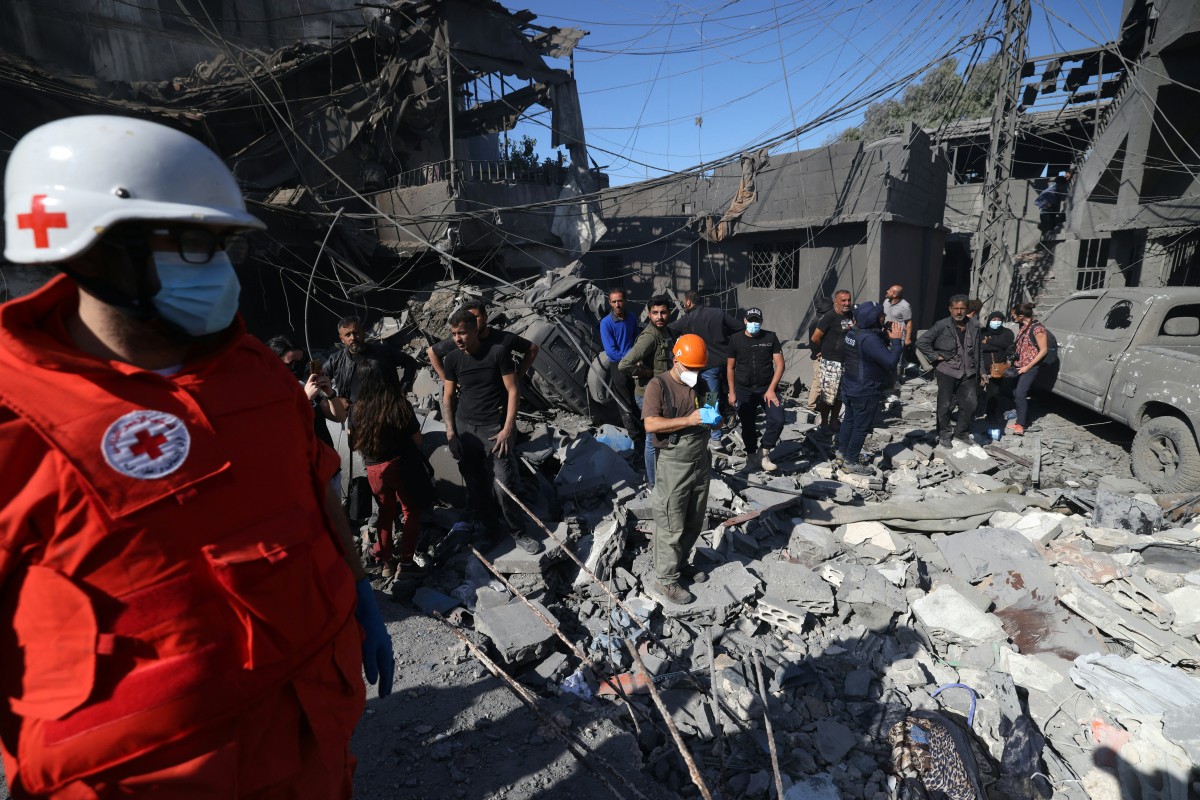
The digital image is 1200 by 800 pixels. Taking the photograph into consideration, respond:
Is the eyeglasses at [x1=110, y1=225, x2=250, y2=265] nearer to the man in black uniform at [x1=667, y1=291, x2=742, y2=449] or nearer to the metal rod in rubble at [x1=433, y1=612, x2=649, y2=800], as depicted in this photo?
the metal rod in rubble at [x1=433, y1=612, x2=649, y2=800]

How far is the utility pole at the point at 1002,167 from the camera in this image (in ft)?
32.5

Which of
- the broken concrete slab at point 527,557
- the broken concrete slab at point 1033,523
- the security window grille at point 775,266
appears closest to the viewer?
the broken concrete slab at point 527,557

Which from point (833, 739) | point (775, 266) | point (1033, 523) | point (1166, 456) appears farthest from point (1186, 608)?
point (775, 266)

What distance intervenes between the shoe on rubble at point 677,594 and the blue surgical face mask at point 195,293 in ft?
10.9

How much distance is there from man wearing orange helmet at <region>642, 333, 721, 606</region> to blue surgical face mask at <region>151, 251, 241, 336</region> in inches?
106

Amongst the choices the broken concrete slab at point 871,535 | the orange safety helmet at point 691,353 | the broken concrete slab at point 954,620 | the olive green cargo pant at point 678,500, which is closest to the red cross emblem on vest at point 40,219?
the orange safety helmet at point 691,353

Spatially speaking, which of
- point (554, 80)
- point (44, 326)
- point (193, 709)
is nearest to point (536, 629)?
point (193, 709)

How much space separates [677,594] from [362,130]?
39.1 ft

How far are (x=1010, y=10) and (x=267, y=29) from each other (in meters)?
17.3

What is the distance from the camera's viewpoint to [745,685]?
319 cm

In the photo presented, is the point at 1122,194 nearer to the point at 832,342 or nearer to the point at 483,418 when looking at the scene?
the point at 832,342

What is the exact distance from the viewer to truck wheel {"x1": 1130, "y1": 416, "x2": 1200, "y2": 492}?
16.7 ft

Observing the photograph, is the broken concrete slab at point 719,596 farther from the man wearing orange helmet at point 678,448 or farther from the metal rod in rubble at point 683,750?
the metal rod in rubble at point 683,750

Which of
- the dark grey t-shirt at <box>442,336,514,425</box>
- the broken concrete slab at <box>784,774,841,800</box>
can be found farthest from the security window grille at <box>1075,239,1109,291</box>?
the broken concrete slab at <box>784,774,841,800</box>
